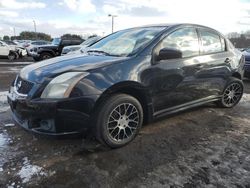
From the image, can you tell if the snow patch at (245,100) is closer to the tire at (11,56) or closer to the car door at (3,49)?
the car door at (3,49)

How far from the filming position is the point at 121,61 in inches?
142

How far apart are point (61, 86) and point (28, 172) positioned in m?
1.01

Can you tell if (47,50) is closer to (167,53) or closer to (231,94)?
(231,94)

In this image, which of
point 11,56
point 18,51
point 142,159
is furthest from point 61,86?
point 18,51

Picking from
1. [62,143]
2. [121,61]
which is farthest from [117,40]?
[62,143]

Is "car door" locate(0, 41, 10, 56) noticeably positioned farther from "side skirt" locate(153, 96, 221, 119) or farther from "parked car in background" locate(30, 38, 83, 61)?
"side skirt" locate(153, 96, 221, 119)

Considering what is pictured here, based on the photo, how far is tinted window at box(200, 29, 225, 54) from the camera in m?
4.75

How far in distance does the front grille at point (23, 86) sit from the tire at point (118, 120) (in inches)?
35.5

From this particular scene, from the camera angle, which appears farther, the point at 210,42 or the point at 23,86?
the point at 210,42

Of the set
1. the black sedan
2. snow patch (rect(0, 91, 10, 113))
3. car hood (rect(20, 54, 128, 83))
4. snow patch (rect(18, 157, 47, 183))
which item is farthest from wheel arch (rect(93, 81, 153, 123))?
snow patch (rect(0, 91, 10, 113))

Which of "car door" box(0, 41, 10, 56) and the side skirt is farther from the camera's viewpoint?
"car door" box(0, 41, 10, 56)

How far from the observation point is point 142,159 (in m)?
3.35

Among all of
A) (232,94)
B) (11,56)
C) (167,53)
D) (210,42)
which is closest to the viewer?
(167,53)

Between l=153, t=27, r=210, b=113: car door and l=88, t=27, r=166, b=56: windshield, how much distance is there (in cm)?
24
